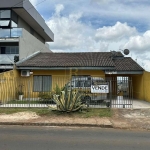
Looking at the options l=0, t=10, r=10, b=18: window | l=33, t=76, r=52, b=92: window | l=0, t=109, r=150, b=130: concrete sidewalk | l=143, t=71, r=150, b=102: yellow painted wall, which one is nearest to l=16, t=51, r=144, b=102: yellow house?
l=33, t=76, r=52, b=92: window

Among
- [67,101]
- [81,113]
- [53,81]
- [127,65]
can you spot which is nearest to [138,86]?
[127,65]

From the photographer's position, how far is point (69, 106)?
41.0 ft

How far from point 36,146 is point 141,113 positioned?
27.2 ft

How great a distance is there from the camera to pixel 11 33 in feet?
82.2

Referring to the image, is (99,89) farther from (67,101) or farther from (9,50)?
(9,50)

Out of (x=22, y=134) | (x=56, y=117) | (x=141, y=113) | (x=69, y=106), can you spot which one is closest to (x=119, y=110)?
(x=141, y=113)

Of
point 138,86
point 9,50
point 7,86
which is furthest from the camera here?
point 9,50

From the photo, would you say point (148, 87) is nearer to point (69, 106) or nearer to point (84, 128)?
point (69, 106)

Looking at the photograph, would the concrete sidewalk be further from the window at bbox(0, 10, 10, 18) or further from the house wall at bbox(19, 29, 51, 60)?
the window at bbox(0, 10, 10, 18)

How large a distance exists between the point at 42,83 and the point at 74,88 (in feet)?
21.8

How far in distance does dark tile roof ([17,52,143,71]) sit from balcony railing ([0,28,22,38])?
2952 mm

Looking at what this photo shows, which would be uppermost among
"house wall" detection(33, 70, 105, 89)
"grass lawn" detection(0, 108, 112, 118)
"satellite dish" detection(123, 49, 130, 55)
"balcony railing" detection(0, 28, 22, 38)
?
"balcony railing" detection(0, 28, 22, 38)

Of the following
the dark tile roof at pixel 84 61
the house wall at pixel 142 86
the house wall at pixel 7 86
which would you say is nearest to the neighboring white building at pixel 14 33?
the dark tile roof at pixel 84 61

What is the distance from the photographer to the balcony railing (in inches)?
979
